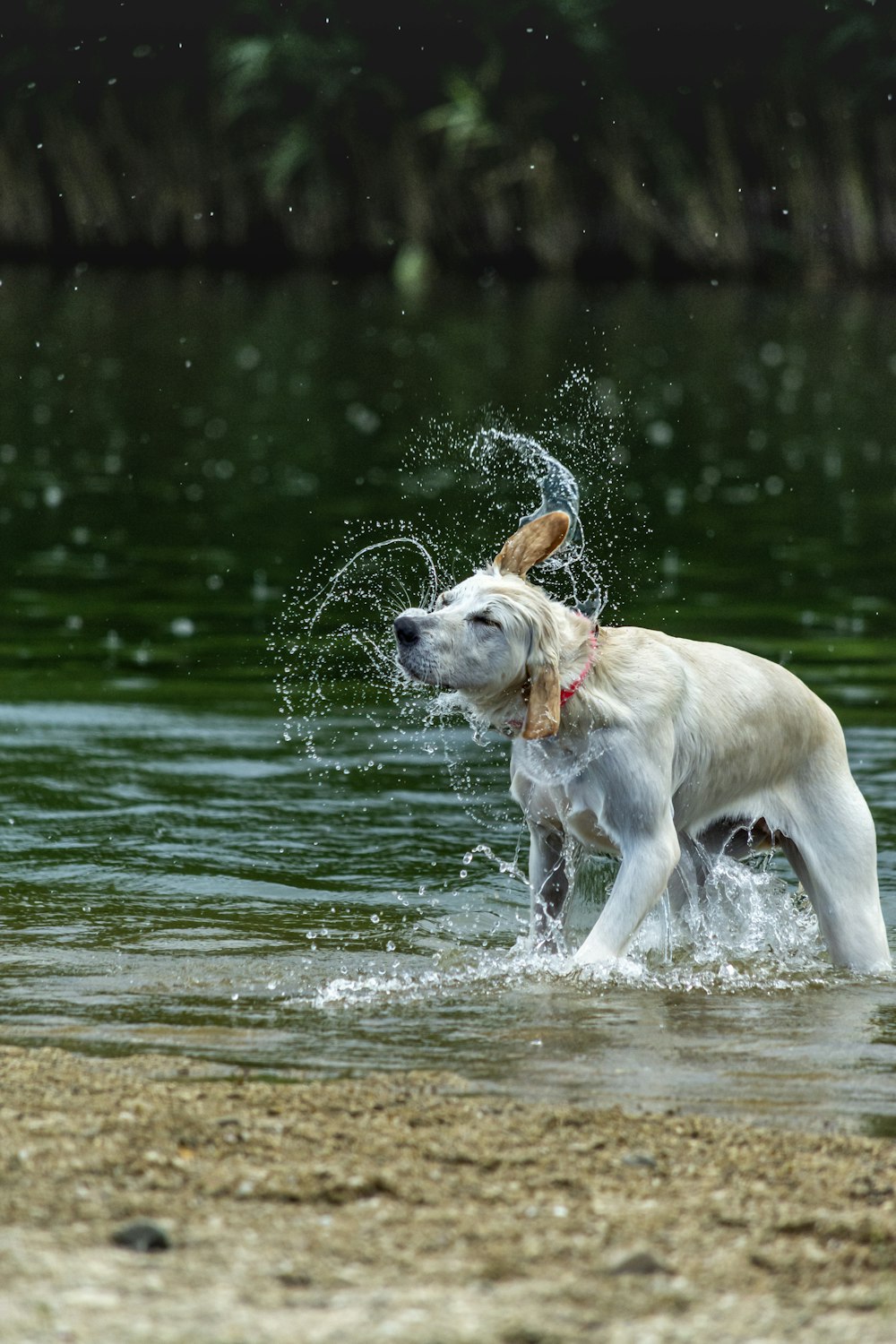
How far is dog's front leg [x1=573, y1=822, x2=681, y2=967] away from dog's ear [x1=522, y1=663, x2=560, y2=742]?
1.68ft

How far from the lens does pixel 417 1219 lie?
3734mm

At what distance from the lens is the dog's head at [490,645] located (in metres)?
5.82

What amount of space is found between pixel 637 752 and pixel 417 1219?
8.50 feet

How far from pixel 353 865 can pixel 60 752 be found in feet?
7.04

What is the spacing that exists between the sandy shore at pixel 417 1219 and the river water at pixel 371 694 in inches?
19.7

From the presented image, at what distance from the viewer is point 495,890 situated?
7734 mm

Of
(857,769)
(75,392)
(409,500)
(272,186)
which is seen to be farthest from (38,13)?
(857,769)

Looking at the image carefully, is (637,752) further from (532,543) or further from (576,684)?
(532,543)

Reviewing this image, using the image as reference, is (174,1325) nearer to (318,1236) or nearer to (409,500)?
(318,1236)

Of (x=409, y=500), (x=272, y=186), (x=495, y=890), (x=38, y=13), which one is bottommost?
(x=495, y=890)

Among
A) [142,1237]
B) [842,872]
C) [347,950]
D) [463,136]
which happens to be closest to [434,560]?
[347,950]

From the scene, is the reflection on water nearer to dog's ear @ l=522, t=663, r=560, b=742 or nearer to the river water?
the river water

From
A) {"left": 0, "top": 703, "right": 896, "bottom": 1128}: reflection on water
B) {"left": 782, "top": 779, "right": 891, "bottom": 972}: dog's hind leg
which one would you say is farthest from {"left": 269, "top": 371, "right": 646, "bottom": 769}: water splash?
{"left": 782, "top": 779, "right": 891, "bottom": 972}: dog's hind leg

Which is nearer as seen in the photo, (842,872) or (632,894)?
(632,894)
